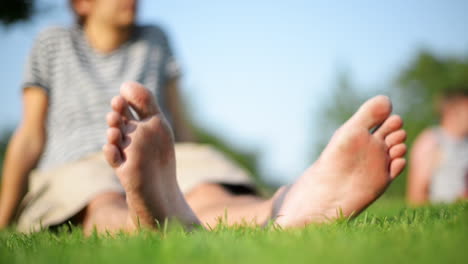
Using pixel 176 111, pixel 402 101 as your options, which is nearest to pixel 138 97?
pixel 176 111

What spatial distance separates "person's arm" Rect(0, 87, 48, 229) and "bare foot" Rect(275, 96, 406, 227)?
4.32ft

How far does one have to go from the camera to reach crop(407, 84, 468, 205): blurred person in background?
4078mm

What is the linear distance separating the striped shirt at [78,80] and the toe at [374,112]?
1.24 metres

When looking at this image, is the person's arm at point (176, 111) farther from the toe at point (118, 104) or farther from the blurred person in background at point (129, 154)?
the toe at point (118, 104)

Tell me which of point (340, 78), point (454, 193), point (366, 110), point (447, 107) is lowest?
point (340, 78)

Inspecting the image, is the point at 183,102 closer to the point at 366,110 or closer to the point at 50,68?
the point at 50,68

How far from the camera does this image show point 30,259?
2.85 ft

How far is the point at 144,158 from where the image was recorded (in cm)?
130

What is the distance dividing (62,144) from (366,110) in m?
1.46

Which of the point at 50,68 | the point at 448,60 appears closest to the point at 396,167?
the point at 50,68

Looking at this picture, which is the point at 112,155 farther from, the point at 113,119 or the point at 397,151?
the point at 397,151

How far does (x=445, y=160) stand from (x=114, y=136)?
3695 millimetres

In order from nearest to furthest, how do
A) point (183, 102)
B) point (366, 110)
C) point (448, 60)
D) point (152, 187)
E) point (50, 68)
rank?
point (152, 187)
point (366, 110)
point (50, 68)
point (183, 102)
point (448, 60)

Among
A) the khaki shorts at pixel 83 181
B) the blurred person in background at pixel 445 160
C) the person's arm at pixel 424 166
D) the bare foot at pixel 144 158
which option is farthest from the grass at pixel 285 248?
the person's arm at pixel 424 166
